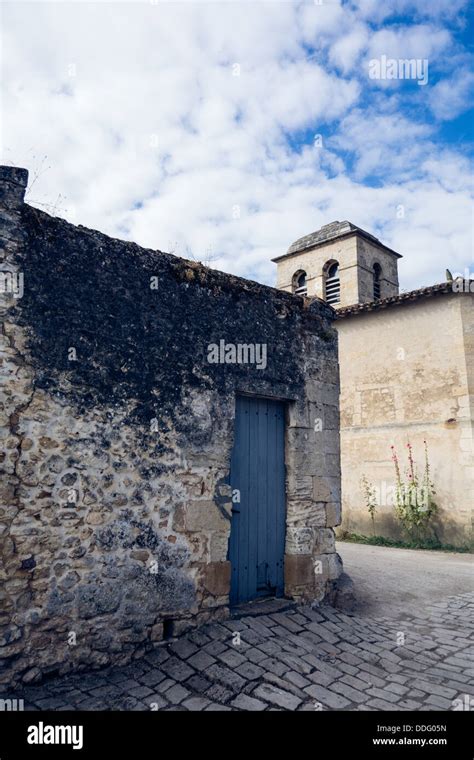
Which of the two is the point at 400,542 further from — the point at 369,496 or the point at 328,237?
the point at 328,237

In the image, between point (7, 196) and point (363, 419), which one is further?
point (363, 419)

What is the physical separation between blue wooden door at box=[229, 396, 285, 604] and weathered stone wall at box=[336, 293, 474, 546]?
6578 mm

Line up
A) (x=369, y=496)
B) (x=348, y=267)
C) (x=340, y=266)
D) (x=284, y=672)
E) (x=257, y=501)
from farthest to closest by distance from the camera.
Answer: (x=340, y=266)
(x=348, y=267)
(x=369, y=496)
(x=257, y=501)
(x=284, y=672)

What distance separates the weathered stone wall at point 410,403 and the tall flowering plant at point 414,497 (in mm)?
140

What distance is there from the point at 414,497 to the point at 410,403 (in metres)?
2.03

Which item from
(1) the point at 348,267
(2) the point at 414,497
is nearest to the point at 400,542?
(2) the point at 414,497

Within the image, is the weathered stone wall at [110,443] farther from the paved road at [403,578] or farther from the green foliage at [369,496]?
the green foliage at [369,496]

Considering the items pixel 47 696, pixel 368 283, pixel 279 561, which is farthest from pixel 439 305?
pixel 47 696

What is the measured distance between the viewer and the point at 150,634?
13.0ft

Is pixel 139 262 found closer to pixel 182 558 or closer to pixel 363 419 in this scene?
pixel 182 558

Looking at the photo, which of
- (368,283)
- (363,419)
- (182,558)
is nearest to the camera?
(182,558)

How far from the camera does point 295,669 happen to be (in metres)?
3.87

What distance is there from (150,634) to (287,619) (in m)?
1.36

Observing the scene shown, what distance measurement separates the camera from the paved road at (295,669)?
341 centimetres
